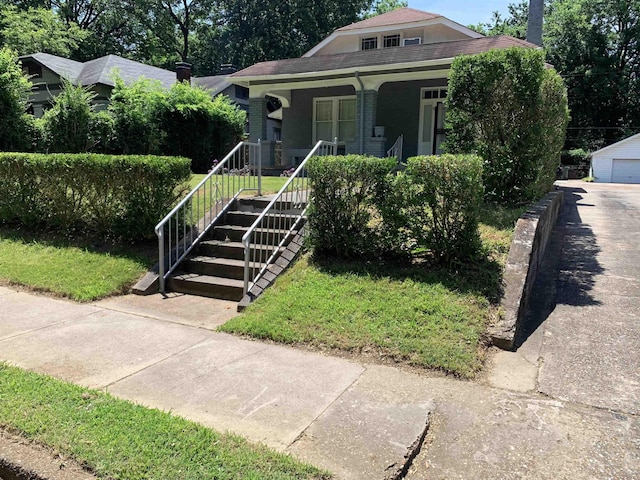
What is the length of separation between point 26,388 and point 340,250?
3888 millimetres

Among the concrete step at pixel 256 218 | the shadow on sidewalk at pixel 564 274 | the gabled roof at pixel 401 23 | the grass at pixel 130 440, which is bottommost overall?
the grass at pixel 130 440

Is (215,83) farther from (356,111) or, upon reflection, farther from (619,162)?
(619,162)

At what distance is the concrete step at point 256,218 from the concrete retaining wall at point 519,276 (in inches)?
125

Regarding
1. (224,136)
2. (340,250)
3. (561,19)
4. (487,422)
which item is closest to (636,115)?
(561,19)

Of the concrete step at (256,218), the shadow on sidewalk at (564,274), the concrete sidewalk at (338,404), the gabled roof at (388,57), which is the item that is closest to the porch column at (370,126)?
the gabled roof at (388,57)

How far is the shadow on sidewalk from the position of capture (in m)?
5.69

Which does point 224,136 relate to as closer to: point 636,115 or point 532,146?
point 532,146

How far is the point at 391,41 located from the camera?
1914 centimetres

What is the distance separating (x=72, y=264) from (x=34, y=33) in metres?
31.2

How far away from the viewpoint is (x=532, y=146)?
7.57 m

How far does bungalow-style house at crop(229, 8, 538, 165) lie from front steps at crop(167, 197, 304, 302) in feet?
27.6

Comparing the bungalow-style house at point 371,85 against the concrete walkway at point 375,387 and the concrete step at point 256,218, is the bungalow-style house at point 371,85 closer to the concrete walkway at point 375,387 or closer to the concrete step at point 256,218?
the concrete step at point 256,218

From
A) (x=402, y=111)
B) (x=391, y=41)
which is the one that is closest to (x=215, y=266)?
(x=402, y=111)

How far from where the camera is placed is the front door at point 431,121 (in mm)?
16312
